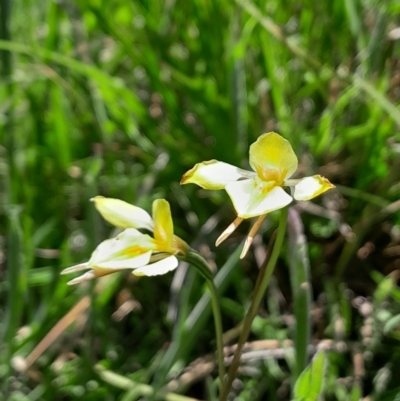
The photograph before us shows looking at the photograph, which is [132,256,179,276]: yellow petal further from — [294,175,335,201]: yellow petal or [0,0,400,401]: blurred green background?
[0,0,400,401]: blurred green background

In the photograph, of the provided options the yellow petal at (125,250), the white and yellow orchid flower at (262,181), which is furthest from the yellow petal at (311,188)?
the yellow petal at (125,250)

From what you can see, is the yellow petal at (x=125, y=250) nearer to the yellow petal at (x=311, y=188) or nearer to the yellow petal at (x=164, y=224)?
the yellow petal at (x=164, y=224)

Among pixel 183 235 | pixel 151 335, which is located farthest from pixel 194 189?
pixel 151 335

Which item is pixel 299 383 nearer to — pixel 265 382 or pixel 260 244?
pixel 265 382

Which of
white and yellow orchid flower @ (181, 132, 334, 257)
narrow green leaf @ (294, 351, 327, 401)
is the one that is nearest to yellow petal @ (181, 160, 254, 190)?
white and yellow orchid flower @ (181, 132, 334, 257)

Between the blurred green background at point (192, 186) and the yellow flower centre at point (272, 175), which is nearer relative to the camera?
the yellow flower centre at point (272, 175)

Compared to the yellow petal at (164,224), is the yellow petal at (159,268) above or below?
below

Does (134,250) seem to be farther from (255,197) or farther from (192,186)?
(192,186)
